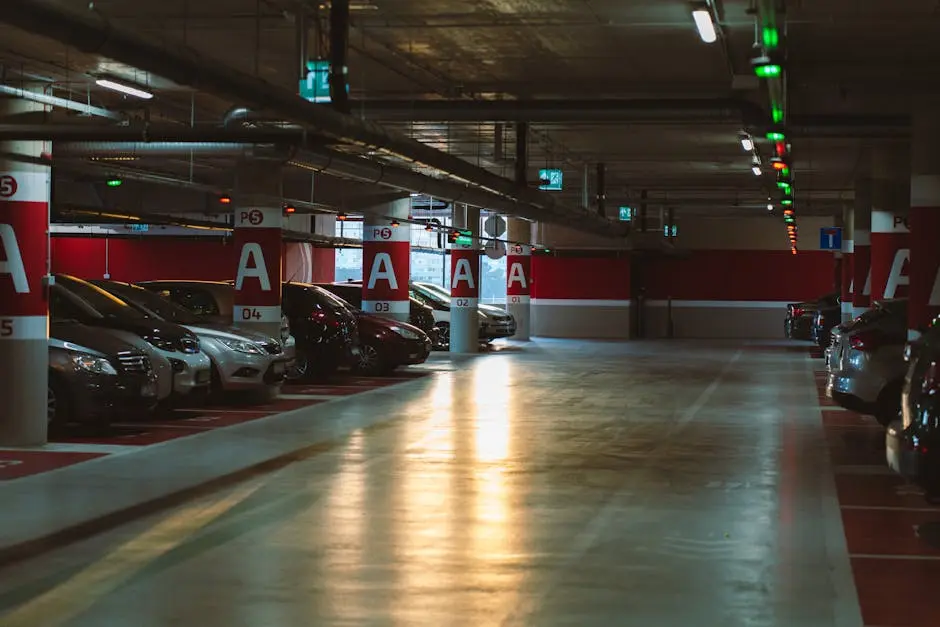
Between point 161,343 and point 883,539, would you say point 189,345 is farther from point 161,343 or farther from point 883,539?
point 883,539

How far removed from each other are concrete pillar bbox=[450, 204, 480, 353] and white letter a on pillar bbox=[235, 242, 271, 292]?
10.4m

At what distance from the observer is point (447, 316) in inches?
1213

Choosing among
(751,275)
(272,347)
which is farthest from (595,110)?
(751,275)

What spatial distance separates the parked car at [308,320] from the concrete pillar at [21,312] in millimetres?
6951

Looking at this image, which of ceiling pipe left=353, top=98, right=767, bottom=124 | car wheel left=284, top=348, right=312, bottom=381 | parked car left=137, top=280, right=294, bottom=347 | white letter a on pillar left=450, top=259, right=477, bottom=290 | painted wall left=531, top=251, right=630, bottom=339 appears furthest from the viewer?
painted wall left=531, top=251, right=630, bottom=339

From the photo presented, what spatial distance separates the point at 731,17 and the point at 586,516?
5.63 meters

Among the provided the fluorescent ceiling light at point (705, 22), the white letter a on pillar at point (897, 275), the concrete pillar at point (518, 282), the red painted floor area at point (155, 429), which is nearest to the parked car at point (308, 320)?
the red painted floor area at point (155, 429)

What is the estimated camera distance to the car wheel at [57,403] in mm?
12211

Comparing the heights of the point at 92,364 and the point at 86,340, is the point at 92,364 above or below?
below

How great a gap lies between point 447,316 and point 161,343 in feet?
56.1

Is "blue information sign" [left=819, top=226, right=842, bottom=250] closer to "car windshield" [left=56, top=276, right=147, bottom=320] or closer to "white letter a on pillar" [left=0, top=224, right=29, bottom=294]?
"car windshield" [left=56, top=276, right=147, bottom=320]

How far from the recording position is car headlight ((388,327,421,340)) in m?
21.7

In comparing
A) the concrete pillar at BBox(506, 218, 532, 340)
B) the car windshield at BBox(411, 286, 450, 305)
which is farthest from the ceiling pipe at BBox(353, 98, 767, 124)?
the concrete pillar at BBox(506, 218, 532, 340)

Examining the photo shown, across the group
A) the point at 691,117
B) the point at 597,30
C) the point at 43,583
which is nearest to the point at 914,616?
the point at 43,583
